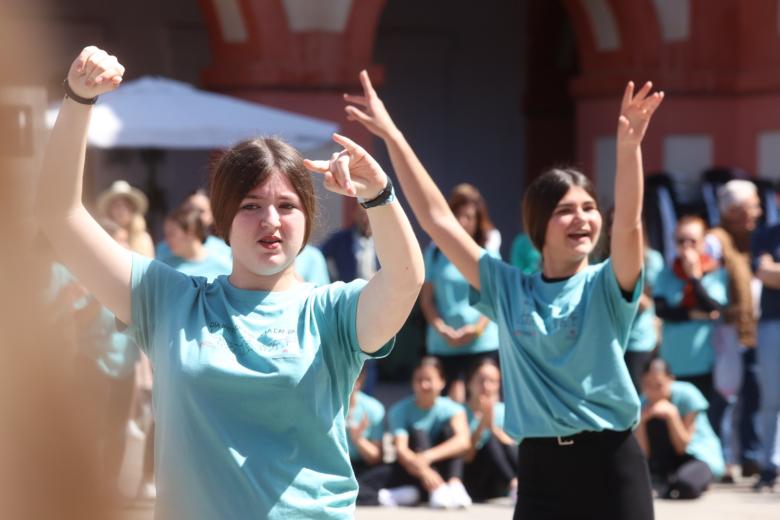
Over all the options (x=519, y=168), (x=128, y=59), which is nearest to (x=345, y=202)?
(x=128, y=59)

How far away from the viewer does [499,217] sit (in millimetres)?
15609

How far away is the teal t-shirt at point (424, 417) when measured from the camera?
7.64 m

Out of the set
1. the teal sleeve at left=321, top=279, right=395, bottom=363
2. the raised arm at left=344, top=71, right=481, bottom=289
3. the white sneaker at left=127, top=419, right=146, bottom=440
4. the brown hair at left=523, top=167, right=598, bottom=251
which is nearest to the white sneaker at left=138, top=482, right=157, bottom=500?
the teal sleeve at left=321, top=279, right=395, bottom=363

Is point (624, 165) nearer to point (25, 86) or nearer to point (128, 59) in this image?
point (25, 86)

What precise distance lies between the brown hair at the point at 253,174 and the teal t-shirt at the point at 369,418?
531 centimetres

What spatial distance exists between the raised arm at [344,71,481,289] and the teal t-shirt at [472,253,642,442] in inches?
8.8

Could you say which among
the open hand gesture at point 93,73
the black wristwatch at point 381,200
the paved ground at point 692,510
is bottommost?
the paved ground at point 692,510

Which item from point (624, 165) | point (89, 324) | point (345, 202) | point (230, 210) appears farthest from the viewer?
point (345, 202)

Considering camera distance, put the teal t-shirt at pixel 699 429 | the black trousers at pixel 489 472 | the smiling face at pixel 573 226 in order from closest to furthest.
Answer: the smiling face at pixel 573 226
the black trousers at pixel 489 472
the teal t-shirt at pixel 699 429

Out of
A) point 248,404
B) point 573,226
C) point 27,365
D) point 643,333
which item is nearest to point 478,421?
→ point 643,333

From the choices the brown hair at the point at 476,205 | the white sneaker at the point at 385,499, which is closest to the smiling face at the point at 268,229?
the white sneaker at the point at 385,499

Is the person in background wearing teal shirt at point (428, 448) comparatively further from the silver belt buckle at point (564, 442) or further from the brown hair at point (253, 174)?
the brown hair at point (253, 174)

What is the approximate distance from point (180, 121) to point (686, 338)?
3.65m

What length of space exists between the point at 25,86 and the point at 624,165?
2.81m
